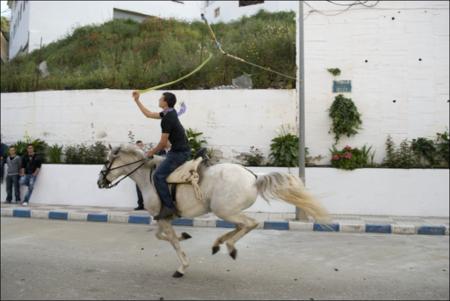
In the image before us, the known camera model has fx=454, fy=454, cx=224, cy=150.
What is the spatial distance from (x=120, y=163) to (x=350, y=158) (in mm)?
8594

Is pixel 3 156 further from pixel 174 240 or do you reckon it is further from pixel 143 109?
pixel 143 109

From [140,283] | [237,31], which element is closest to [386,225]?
[140,283]

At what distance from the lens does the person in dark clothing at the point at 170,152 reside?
19.5 ft

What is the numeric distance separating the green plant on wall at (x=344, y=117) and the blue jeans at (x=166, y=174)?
28.8 ft

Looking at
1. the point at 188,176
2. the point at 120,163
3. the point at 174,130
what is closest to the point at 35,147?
the point at 120,163

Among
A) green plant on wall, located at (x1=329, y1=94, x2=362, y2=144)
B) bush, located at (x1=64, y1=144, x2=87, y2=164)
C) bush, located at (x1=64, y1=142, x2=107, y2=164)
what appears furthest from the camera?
bush, located at (x1=64, y1=144, x2=87, y2=164)

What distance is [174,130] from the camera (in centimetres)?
603

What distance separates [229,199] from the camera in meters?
5.78

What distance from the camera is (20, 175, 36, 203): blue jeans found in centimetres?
1428

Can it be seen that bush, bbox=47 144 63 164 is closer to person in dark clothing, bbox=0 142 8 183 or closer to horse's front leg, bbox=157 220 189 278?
person in dark clothing, bbox=0 142 8 183

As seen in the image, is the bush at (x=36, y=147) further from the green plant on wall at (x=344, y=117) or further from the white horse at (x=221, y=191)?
the white horse at (x=221, y=191)

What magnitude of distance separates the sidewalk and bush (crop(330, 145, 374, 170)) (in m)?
1.53

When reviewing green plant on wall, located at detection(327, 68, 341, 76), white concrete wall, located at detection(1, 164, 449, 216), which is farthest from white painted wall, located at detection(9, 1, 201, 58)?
green plant on wall, located at detection(327, 68, 341, 76)

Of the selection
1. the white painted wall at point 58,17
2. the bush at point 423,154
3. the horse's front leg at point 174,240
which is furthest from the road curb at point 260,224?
the white painted wall at point 58,17
